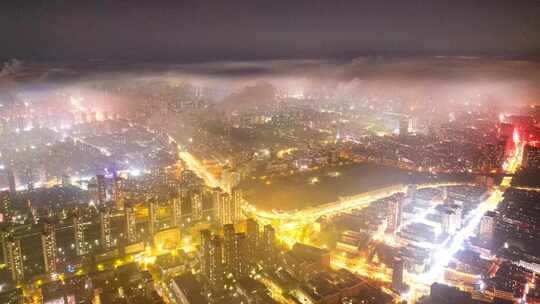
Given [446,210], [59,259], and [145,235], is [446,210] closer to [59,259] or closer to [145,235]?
[145,235]

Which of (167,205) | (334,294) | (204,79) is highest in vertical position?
(204,79)

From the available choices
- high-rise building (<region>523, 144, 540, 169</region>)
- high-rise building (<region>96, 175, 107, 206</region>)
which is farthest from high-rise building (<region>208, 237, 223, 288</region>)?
high-rise building (<region>523, 144, 540, 169</region>)

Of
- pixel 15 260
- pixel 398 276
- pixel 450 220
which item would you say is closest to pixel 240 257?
pixel 398 276

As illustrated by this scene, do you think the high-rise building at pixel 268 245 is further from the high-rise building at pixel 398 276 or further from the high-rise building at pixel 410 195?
the high-rise building at pixel 410 195

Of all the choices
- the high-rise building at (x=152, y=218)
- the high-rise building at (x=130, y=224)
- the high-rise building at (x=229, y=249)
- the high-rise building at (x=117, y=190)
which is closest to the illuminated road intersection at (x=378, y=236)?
the high-rise building at (x=229, y=249)

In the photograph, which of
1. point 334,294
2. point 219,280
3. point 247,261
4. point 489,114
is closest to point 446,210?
point 334,294

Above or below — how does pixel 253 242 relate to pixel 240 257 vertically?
above

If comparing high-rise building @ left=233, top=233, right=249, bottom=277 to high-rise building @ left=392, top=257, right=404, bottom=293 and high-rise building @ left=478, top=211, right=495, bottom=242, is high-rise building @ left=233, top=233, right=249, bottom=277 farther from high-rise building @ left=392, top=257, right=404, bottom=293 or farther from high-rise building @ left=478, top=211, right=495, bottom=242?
high-rise building @ left=478, top=211, right=495, bottom=242

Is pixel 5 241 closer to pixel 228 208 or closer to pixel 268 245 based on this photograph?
pixel 228 208
